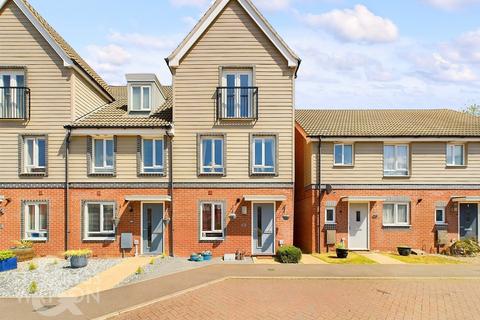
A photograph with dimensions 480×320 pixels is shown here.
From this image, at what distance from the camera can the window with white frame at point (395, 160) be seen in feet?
80.3

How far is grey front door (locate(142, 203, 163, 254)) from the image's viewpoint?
22406 mm

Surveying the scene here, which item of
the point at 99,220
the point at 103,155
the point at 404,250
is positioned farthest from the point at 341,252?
the point at 103,155

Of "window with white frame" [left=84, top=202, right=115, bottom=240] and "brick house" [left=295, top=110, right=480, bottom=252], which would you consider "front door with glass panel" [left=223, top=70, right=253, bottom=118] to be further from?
"window with white frame" [left=84, top=202, right=115, bottom=240]

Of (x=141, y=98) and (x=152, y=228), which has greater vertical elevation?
(x=141, y=98)

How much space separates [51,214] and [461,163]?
22.3 metres

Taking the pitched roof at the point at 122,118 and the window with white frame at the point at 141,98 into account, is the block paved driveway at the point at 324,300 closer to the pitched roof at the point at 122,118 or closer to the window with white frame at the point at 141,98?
the pitched roof at the point at 122,118

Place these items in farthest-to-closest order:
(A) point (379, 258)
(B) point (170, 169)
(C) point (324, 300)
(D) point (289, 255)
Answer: (B) point (170, 169), (A) point (379, 258), (D) point (289, 255), (C) point (324, 300)

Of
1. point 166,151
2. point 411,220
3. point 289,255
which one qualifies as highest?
point 166,151

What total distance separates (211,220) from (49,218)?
8230 mm

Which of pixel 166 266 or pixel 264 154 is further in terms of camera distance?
pixel 264 154

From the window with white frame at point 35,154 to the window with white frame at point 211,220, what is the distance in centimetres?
854

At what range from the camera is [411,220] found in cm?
2414

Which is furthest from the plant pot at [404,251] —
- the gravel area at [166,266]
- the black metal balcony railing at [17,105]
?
the black metal balcony railing at [17,105]

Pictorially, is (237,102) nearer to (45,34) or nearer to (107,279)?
(45,34)
